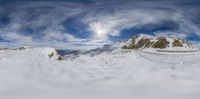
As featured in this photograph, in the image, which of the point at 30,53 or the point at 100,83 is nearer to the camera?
the point at 100,83

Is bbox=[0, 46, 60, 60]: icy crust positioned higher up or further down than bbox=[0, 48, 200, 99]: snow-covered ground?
higher up

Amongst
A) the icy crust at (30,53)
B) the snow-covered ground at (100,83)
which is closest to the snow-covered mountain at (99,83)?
the snow-covered ground at (100,83)

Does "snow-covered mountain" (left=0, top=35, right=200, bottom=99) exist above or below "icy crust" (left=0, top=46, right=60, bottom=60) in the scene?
below

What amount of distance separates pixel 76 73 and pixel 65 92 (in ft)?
7.36

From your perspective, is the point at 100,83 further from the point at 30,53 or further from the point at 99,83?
the point at 30,53

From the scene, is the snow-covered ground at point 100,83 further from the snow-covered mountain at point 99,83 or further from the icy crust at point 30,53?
the icy crust at point 30,53

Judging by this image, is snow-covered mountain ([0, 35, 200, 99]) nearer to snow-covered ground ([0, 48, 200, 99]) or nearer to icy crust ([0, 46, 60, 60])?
snow-covered ground ([0, 48, 200, 99])

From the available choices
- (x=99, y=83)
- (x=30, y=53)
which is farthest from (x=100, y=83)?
(x=30, y=53)

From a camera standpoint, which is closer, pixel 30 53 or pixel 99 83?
pixel 99 83

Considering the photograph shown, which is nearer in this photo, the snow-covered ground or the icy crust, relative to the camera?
the snow-covered ground

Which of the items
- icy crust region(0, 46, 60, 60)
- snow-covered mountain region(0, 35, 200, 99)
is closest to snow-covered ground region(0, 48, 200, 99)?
snow-covered mountain region(0, 35, 200, 99)

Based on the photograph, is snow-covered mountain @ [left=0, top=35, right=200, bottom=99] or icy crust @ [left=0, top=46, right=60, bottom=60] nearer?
snow-covered mountain @ [left=0, top=35, right=200, bottom=99]

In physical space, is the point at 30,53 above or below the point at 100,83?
above

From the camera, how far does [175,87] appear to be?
8477 millimetres
